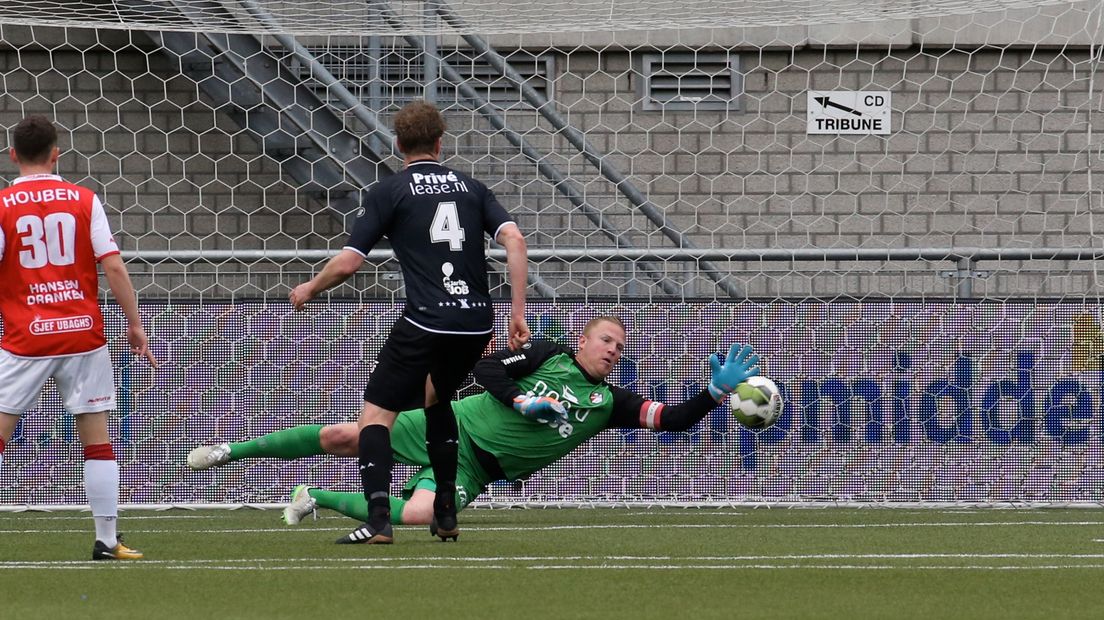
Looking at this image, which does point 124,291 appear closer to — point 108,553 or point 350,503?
point 108,553

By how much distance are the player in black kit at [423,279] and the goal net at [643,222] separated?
9.64 ft

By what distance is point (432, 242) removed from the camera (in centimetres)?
634

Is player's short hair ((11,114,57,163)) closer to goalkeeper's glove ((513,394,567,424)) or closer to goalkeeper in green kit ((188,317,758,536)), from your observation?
goalkeeper's glove ((513,394,567,424))

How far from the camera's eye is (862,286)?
943 centimetres

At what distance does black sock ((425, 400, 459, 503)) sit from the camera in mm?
6531

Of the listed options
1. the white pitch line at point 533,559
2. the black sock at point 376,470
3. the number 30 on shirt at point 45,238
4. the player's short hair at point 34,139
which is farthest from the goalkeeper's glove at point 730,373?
the player's short hair at point 34,139

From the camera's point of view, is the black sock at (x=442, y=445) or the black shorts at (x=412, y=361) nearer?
the black shorts at (x=412, y=361)

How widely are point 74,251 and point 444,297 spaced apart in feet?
4.32

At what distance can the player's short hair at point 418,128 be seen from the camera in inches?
252

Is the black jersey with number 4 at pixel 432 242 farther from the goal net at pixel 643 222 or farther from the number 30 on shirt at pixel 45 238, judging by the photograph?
the goal net at pixel 643 222

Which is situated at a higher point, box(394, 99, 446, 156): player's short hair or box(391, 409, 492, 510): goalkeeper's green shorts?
box(394, 99, 446, 156): player's short hair

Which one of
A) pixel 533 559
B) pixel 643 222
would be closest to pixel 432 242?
pixel 533 559

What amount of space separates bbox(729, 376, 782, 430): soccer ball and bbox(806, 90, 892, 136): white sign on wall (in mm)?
3290

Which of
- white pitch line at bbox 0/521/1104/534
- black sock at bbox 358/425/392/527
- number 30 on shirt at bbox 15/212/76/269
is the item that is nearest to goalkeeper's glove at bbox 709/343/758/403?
white pitch line at bbox 0/521/1104/534
